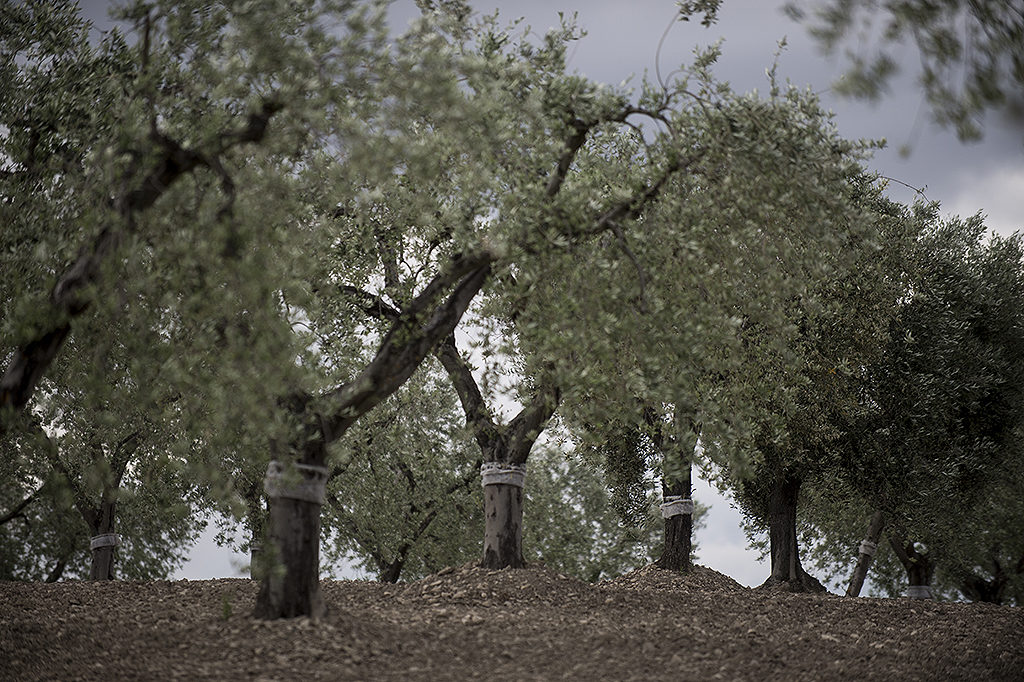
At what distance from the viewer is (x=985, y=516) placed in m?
26.0

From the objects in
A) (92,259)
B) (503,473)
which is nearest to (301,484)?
(92,259)

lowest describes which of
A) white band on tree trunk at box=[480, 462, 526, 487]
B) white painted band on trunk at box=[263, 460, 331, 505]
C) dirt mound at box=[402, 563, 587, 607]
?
dirt mound at box=[402, 563, 587, 607]

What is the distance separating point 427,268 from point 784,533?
11525 mm

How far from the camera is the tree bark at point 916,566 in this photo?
96.7 ft

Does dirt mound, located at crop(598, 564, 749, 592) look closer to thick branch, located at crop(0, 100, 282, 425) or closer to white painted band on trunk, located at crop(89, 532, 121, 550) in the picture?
thick branch, located at crop(0, 100, 282, 425)

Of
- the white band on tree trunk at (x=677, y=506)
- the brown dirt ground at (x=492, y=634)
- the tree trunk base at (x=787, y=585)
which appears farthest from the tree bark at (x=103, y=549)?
the tree trunk base at (x=787, y=585)

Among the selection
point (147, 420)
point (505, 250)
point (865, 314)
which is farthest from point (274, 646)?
point (865, 314)

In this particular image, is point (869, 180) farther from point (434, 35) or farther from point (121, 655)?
point (121, 655)

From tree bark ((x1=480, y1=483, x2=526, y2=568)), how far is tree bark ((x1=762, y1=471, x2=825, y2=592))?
8285 mm

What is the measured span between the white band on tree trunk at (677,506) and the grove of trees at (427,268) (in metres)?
0.07

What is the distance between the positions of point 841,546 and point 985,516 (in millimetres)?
7607

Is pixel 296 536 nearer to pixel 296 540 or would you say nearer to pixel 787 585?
pixel 296 540

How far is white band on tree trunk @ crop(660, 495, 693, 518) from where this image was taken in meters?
21.0

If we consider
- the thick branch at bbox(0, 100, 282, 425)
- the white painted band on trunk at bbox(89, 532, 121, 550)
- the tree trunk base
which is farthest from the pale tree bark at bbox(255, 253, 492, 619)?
the white painted band on trunk at bbox(89, 532, 121, 550)
